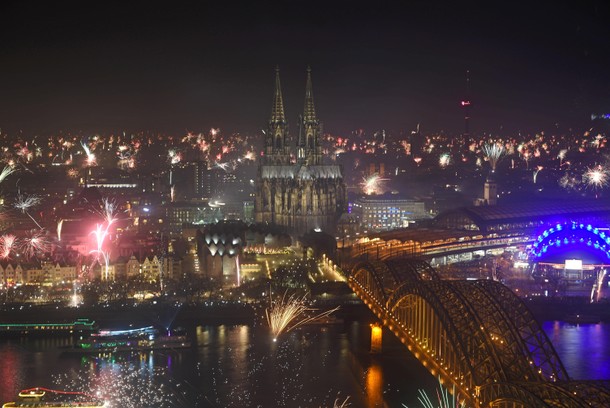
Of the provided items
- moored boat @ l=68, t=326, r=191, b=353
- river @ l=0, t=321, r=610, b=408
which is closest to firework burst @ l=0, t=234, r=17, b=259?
river @ l=0, t=321, r=610, b=408

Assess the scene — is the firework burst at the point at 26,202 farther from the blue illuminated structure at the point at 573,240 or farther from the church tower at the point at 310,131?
the blue illuminated structure at the point at 573,240

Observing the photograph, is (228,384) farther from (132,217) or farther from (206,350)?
(132,217)

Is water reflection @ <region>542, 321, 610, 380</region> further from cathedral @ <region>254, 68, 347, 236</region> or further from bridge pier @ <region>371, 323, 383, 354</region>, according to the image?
cathedral @ <region>254, 68, 347, 236</region>

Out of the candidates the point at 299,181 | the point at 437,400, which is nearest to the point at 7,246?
the point at 299,181

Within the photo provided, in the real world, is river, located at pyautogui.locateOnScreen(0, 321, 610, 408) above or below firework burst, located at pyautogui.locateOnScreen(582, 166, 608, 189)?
below

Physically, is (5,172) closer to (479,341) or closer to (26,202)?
(26,202)

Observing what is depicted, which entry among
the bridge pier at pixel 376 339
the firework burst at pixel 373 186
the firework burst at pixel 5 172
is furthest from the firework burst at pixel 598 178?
the firework burst at pixel 5 172
